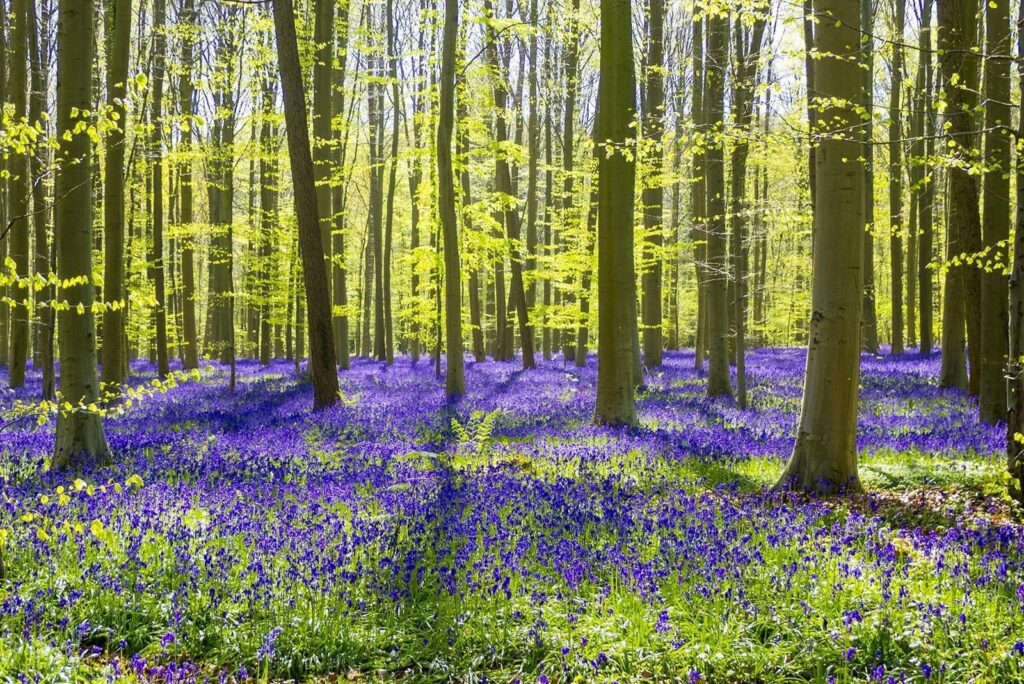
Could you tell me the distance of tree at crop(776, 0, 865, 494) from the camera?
22.2 ft

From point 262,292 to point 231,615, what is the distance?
2298 centimetres

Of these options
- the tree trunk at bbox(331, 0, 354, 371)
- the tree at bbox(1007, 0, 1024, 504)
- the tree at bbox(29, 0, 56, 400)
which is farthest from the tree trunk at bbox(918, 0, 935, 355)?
the tree at bbox(29, 0, 56, 400)

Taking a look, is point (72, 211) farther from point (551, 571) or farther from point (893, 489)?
point (893, 489)

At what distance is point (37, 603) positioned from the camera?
164 inches

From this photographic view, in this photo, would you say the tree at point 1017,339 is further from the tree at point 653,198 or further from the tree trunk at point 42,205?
the tree trunk at point 42,205

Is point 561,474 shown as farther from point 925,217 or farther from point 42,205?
point 925,217

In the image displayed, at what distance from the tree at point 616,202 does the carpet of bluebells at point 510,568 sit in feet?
7.43

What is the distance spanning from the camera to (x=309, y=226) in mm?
13945

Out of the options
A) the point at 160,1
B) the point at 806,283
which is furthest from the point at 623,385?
the point at 806,283

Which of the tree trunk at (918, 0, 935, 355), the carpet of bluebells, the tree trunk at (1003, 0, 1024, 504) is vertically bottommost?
the carpet of bluebells

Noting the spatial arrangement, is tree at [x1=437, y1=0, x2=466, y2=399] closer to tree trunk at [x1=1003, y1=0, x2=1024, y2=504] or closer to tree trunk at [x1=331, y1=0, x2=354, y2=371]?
tree trunk at [x1=331, y1=0, x2=354, y2=371]

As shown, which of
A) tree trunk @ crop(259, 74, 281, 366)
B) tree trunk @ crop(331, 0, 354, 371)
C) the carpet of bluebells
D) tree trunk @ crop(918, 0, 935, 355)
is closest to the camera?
the carpet of bluebells

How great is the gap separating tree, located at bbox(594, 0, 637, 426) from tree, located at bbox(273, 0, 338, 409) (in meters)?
5.88

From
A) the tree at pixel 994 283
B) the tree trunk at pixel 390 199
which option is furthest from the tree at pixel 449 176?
the tree trunk at pixel 390 199
